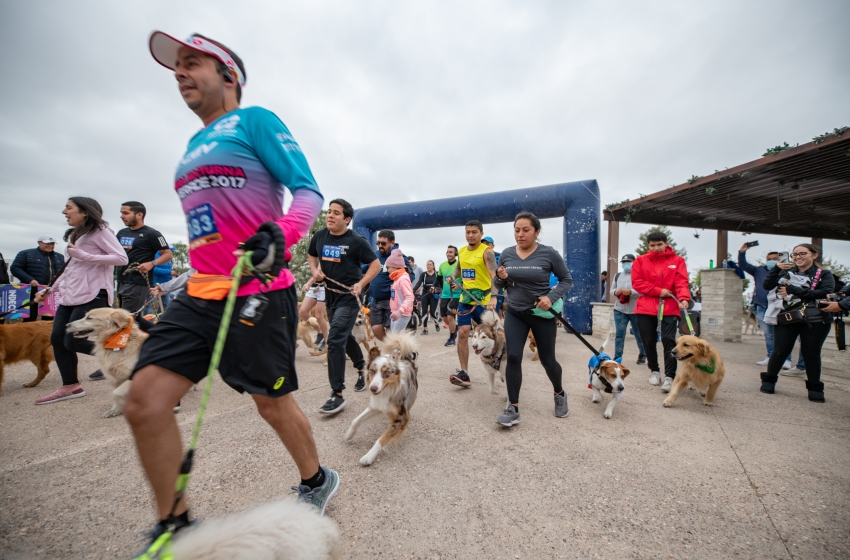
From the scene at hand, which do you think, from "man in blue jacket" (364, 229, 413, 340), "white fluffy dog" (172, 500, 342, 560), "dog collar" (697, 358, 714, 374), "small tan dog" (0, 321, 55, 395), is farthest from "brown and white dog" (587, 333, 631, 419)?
"small tan dog" (0, 321, 55, 395)

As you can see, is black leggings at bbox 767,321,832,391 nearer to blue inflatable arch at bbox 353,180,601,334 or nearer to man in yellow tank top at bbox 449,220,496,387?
man in yellow tank top at bbox 449,220,496,387

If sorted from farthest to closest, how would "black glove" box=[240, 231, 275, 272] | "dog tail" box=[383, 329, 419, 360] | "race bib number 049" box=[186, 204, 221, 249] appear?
"dog tail" box=[383, 329, 419, 360] → "race bib number 049" box=[186, 204, 221, 249] → "black glove" box=[240, 231, 275, 272]

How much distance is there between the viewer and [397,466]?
101 inches

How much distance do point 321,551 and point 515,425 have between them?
2530mm

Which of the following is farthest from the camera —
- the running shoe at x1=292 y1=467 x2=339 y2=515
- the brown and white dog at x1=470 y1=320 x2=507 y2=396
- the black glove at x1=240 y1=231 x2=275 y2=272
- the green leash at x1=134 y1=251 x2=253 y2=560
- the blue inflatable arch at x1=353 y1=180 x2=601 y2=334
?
the blue inflatable arch at x1=353 y1=180 x2=601 y2=334

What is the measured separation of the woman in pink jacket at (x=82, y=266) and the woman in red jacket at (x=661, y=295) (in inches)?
246

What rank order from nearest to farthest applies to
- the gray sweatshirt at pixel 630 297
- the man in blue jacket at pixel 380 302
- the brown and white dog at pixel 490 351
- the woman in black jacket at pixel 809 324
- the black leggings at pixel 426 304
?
the woman in black jacket at pixel 809 324, the brown and white dog at pixel 490 351, the man in blue jacket at pixel 380 302, the gray sweatshirt at pixel 630 297, the black leggings at pixel 426 304

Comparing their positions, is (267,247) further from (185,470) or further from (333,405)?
(333,405)

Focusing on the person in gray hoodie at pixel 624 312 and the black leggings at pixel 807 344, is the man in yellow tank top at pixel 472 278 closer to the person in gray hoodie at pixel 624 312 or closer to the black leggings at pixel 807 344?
the person in gray hoodie at pixel 624 312

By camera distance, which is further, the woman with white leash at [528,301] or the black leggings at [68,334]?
the black leggings at [68,334]

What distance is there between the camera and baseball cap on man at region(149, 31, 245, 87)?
5.18ft

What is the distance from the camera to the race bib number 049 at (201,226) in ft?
4.99

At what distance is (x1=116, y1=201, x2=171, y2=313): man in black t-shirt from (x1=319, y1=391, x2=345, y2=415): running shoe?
3.03 meters

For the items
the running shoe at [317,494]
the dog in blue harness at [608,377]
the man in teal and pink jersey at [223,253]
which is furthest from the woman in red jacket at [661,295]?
the man in teal and pink jersey at [223,253]
